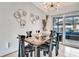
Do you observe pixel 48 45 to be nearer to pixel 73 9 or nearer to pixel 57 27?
pixel 57 27

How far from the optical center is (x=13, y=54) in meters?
1.38

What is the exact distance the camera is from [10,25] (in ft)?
4.47

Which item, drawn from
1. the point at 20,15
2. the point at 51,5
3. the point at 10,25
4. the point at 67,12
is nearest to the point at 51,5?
the point at 51,5

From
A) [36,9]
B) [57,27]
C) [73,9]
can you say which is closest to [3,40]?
[36,9]

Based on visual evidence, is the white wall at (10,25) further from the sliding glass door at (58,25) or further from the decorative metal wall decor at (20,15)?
the sliding glass door at (58,25)

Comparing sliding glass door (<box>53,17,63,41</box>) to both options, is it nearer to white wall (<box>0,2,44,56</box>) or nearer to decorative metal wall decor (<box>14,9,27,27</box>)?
white wall (<box>0,2,44,56</box>)

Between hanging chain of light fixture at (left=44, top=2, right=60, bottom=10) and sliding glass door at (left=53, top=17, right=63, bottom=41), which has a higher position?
hanging chain of light fixture at (left=44, top=2, right=60, bottom=10)

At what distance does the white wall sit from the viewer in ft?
4.36

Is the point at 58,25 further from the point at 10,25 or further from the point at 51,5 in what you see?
the point at 10,25

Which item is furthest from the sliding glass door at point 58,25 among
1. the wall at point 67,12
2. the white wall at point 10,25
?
the white wall at point 10,25

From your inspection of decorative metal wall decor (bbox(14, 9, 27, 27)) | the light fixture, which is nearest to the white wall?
decorative metal wall decor (bbox(14, 9, 27, 27))

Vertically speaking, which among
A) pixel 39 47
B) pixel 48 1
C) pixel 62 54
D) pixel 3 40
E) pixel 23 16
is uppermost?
pixel 48 1

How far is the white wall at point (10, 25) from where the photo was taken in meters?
1.33

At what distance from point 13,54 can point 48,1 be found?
0.82m
